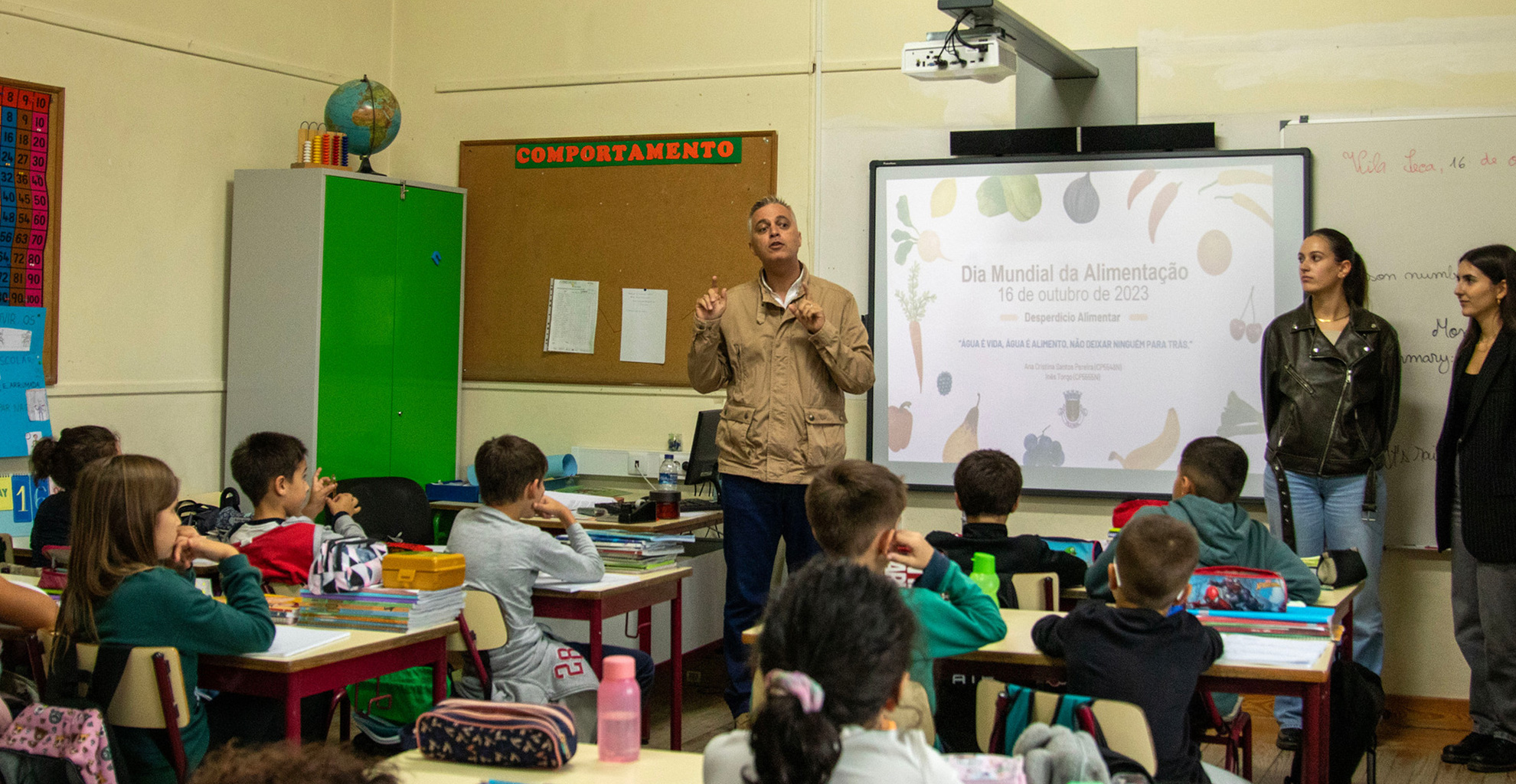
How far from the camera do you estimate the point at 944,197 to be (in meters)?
5.15

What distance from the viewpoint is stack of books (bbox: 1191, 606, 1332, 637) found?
2.78 m

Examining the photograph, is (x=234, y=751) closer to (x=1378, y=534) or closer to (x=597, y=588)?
(x=597, y=588)

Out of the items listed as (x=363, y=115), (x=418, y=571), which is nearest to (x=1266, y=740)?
(x=418, y=571)

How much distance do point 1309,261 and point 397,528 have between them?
347 cm

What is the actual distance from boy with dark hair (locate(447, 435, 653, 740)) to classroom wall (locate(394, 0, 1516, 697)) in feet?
7.00

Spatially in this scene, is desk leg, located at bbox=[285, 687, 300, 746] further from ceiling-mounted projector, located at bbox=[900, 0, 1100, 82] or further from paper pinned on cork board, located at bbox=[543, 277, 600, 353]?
paper pinned on cork board, located at bbox=[543, 277, 600, 353]

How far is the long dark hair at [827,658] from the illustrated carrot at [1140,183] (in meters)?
3.74

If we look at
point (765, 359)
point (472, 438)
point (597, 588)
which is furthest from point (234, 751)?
point (472, 438)

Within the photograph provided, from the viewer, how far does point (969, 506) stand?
11.3 ft

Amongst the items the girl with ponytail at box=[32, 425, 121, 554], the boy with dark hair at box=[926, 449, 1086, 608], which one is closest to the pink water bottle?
the boy with dark hair at box=[926, 449, 1086, 608]

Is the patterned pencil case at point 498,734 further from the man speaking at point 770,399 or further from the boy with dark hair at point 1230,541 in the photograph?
the man speaking at point 770,399

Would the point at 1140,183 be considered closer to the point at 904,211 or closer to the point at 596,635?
the point at 904,211

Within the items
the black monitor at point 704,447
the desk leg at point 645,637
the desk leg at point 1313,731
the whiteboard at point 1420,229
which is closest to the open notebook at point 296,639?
the desk leg at point 645,637

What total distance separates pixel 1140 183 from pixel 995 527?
2.05 metres
